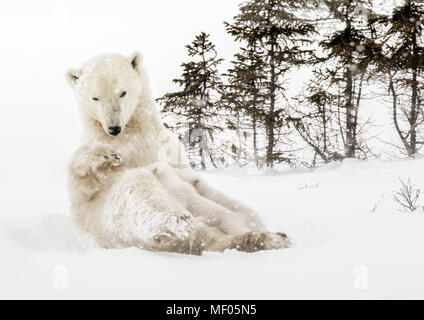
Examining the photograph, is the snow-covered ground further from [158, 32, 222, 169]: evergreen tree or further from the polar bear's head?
[158, 32, 222, 169]: evergreen tree

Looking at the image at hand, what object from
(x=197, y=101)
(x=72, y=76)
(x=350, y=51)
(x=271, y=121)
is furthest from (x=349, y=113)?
(x=72, y=76)

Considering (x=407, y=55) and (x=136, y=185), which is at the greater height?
(x=407, y=55)

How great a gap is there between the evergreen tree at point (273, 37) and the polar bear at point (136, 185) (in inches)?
396

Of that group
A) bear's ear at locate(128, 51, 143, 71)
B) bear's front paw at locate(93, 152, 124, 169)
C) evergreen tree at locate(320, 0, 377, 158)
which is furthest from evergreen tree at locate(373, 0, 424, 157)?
bear's front paw at locate(93, 152, 124, 169)

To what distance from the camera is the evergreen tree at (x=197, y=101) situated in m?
13.7

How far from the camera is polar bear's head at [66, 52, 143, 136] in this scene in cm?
250

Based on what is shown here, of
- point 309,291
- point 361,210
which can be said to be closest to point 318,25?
point 361,210

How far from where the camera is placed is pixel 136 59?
304 cm

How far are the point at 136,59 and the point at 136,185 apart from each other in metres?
1.28

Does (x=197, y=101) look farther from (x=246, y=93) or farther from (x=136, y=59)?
(x=136, y=59)

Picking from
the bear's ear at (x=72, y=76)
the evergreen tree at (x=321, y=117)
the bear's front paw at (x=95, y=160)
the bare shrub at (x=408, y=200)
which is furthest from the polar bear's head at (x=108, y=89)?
the evergreen tree at (x=321, y=117)

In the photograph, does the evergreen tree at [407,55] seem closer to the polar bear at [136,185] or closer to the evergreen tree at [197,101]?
the evergreen tree at [197,101]
